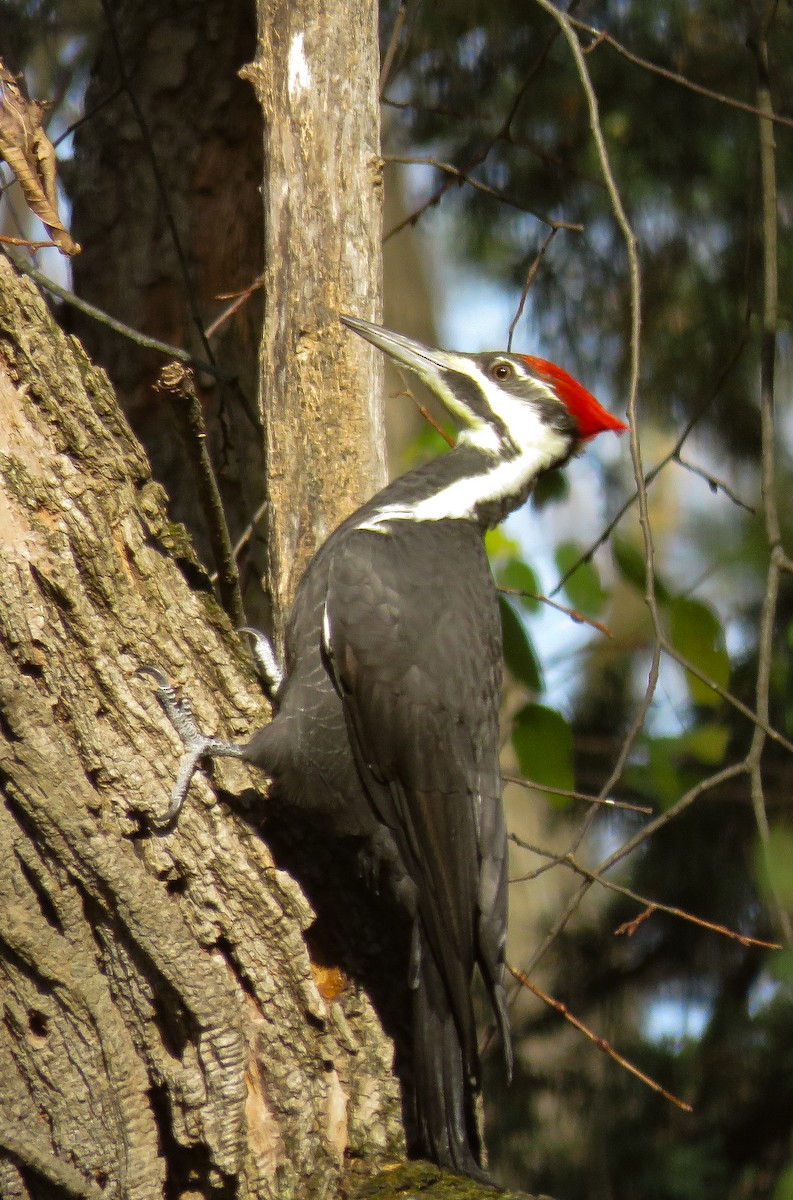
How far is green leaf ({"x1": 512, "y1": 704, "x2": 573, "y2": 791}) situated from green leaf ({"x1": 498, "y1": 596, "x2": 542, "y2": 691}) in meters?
0.11

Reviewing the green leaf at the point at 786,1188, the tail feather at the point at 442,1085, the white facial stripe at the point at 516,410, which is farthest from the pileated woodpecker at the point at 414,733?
the green leaf at the point at 786,1188

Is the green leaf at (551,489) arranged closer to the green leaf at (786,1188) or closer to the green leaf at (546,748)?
the green leaf at (546,748)

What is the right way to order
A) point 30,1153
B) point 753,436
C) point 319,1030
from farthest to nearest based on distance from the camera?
point 753,436 → point 319,1030 → point 30,1153

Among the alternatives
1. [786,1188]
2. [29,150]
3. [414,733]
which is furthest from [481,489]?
[786,1188]

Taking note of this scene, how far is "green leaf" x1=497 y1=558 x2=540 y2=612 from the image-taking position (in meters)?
3.44

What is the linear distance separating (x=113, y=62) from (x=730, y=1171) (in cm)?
403

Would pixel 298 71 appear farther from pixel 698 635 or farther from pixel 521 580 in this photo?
pixel 698 635

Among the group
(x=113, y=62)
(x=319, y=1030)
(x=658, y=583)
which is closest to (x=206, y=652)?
(x=319, y=1030)

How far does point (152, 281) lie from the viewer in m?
4.00

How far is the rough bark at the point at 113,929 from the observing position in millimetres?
2104

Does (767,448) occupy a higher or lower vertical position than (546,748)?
higher

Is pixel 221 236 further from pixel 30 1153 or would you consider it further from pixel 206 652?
pixel 30 1153

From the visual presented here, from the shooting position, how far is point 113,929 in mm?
2141

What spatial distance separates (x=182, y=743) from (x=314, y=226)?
1.24 meters
